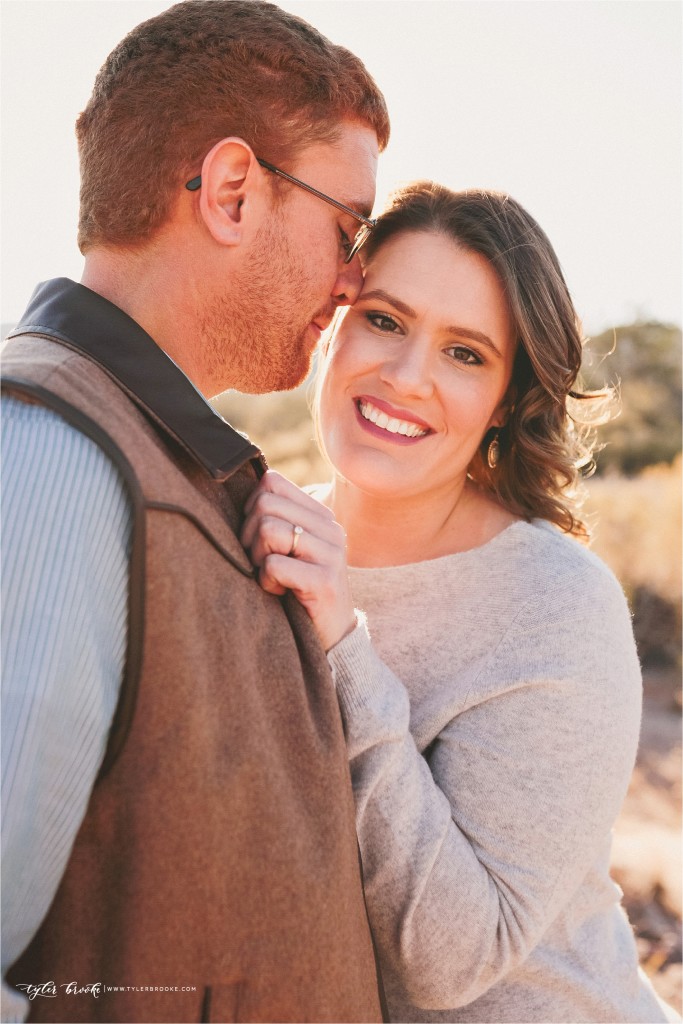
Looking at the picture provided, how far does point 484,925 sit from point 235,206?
5.53ft

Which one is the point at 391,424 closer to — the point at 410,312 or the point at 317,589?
the point at 410,312

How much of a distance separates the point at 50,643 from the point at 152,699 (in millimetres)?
186

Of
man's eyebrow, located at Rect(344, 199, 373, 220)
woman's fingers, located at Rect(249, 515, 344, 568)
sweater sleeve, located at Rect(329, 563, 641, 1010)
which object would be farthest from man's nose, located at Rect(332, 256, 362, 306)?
sweater sleeve, located at Rect(329, 563, 641, 1010)

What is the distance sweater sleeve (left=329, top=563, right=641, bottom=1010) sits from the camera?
6.31ft

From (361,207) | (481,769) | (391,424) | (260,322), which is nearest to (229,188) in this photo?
(260,322)

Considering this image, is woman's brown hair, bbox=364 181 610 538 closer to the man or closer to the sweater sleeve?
the sweater sleeve

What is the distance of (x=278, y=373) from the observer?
7.43ft

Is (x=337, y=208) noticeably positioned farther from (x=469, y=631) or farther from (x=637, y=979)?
(x=637, y=979)

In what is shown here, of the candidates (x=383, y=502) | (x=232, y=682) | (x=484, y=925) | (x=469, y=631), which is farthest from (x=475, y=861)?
(x=383, y=502)

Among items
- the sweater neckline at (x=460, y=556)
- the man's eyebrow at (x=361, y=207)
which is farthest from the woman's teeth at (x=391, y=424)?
the man's eyebrow at (x=361, y=207)

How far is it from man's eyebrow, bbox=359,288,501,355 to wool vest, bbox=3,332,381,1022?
128cm

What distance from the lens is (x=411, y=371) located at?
2.63m

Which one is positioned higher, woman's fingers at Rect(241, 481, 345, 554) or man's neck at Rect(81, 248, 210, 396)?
man's neck at Rect(81, 248, 210, 396)
